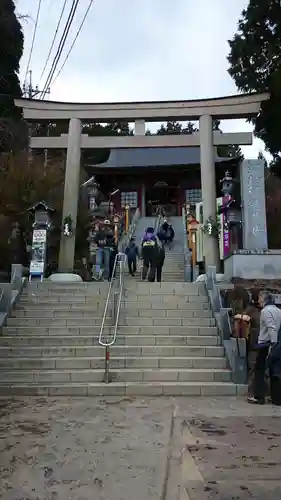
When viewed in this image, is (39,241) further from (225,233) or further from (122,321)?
(225,233)

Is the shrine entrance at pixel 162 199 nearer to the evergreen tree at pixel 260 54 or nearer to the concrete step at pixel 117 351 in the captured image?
the evergreen tree at pixel 260 54

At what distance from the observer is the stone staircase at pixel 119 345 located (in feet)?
26.2

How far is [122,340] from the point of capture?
379 inches

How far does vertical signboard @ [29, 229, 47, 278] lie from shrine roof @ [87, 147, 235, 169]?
15794 mm

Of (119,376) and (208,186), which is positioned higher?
(208,186)

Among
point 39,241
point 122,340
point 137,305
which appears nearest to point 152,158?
point 39,241

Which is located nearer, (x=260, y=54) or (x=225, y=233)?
(x=225, y=233)

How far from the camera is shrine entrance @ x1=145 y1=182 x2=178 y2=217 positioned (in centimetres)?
3228

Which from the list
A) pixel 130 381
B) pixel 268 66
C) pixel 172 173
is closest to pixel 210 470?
pixel 130 381

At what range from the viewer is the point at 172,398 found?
759 cm

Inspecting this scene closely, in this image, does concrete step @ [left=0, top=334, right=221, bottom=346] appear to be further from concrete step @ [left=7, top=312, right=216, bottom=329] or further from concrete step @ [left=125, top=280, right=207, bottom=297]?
concrete step @ [left=125, top=280, right=207, bottom=297]

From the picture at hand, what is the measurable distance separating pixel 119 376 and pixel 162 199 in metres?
25.5

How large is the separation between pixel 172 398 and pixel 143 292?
4.45 meters

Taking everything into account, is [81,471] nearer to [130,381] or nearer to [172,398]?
[172,398]
